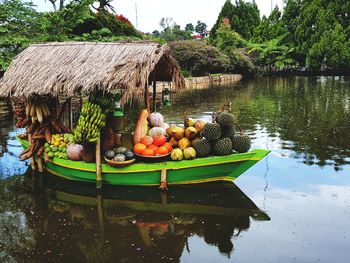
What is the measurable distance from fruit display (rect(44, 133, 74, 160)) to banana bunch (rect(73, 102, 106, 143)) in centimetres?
91

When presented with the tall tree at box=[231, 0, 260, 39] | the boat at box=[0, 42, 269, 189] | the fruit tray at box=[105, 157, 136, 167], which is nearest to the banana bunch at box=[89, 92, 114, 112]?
the boat at box=[0, 42, 269, 189]

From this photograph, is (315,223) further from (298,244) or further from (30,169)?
(30,169)

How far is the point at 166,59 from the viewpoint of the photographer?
8.62 m

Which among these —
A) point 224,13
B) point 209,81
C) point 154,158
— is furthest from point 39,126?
point 224,13

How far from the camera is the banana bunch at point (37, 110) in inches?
340

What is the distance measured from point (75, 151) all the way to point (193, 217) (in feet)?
9.61

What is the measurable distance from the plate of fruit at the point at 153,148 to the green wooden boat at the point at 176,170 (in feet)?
0.56

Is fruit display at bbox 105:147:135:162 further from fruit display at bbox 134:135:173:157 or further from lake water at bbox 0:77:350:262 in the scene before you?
lake water at bbox 0:77:350:262

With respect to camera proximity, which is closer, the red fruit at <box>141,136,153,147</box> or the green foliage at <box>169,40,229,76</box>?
the red fruit at <box>141,136,153,147</box>

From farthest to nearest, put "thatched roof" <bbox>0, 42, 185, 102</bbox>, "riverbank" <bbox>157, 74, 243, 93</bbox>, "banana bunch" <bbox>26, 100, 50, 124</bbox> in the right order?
"riverbank" <bbox>157, 74, 243, 93</bbox> → "banana bunch" <bbox>26, 100, 50, 124</bbox> → "thatched roof" <bbox>0, 42, 185, 102</bbox>

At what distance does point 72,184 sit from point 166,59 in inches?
134

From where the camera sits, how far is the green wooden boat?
7.63 meters

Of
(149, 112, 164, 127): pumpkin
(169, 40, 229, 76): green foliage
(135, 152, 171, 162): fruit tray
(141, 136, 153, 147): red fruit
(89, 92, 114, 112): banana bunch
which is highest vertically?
(169, 40, 229, 76): green foliage

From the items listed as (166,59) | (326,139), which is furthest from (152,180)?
(326,139)
